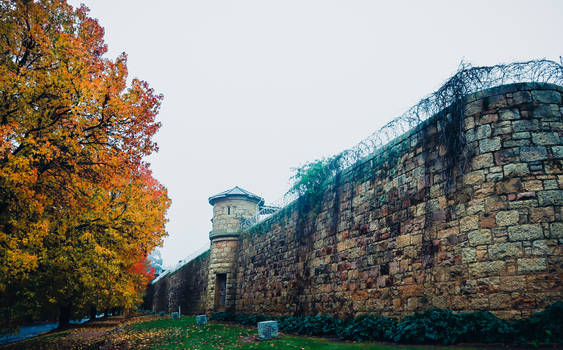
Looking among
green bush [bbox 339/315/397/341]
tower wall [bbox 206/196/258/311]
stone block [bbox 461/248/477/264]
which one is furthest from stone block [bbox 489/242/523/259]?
tower wall [bbox 206/196/258/311]

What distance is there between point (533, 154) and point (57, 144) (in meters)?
9.15

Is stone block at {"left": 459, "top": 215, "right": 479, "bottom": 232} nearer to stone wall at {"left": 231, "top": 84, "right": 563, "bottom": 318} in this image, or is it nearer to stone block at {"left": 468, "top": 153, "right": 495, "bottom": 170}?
stone wall at {"left": 231, "top": 84, "right": 563, "bottom": 318}

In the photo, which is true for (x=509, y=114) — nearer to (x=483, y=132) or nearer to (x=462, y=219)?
(x=483, y=132)

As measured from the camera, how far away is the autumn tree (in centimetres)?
659

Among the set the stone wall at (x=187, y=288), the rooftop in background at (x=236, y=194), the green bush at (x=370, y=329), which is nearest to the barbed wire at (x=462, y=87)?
the green bush at (x=370, y=329)

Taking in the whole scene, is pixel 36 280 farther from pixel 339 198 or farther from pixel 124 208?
pixel 339 198

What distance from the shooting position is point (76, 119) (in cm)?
687

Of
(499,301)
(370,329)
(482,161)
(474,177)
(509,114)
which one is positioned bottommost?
(370,329)

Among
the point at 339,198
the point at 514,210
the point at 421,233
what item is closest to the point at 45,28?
the point at 339,198

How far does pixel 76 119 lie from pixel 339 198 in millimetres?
7119

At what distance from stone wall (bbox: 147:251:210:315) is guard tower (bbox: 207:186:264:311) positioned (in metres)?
3.64

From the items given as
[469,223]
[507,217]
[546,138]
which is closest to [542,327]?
[507,217]

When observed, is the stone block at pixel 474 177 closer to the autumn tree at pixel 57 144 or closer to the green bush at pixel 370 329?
the green bush at pixel 370 329

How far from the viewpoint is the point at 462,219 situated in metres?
6.68
